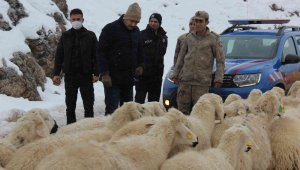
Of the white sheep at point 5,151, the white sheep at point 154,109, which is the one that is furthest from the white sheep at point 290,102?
the white sheep at point 5,151

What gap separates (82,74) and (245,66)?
3.47m

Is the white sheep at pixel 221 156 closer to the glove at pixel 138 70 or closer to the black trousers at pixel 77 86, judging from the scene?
the glove at pixel 138 70

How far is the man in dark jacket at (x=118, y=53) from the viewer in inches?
316

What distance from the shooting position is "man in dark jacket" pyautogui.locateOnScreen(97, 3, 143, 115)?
804 centimetres

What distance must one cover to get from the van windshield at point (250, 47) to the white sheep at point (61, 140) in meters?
4.57

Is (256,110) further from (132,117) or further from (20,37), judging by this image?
(20,37)

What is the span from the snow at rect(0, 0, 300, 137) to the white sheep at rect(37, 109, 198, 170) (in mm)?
3953

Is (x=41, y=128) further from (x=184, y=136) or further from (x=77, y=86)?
(x=77, y=86)

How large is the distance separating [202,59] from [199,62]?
0.24ft

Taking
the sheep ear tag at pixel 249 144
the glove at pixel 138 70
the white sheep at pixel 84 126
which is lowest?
the white sheep at pixel 84 126

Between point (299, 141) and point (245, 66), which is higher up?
point (245, 66)

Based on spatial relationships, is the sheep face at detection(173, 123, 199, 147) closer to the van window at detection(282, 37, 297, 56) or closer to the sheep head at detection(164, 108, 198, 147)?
the sheep head at detection(164, 108, 198, 147)

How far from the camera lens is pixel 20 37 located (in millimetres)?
13031

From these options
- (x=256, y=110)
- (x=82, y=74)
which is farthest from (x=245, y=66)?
(x=82, y=74)
